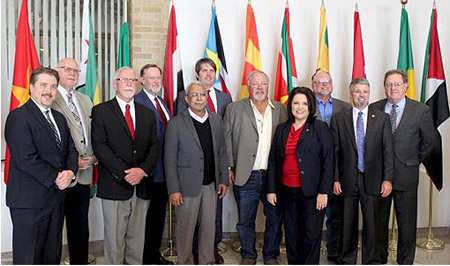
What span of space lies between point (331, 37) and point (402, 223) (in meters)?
2.10

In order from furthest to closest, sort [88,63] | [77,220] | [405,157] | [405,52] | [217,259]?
[405,52] < [88,63] < [217,259] < [405,157] < [77,220]

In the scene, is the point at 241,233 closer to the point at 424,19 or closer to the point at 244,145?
the point at 244,145

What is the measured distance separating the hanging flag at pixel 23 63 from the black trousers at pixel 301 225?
7.27 feet

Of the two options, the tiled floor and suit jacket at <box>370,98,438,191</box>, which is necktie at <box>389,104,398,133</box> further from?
the tiled floor

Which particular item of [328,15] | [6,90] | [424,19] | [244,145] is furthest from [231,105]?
[424,19]

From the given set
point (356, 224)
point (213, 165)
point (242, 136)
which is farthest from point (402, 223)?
point (213, 165)

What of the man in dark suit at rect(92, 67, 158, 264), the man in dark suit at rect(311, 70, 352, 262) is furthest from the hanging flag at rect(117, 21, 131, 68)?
the man in dark suit at rect(311, 70, 352, 262)

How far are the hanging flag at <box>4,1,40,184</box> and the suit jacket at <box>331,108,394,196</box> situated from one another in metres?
2.54

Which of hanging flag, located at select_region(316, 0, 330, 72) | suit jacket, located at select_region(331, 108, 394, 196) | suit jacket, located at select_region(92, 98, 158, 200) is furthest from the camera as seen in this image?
hanging flag, located at select_region(316, 0, 330, 72)

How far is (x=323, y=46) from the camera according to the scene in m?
4.32

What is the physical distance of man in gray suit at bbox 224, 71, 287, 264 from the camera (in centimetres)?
350

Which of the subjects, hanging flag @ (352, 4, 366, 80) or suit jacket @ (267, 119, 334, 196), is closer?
suit jacket @ (267, 119, 334, 196)

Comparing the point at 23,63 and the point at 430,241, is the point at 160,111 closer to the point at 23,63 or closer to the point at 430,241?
the point at 23,63

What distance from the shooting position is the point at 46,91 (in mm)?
2697
